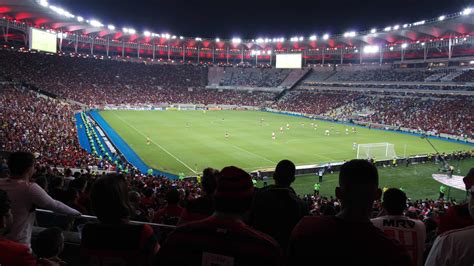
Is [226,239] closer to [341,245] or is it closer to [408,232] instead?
[341,245]

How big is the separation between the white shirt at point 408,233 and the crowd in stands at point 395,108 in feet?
164

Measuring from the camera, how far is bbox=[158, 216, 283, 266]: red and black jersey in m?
2.62

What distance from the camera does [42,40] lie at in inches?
2633

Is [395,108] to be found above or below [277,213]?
above

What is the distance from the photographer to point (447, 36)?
71500mm

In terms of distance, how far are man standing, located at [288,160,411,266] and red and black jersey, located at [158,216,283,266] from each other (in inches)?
8.0

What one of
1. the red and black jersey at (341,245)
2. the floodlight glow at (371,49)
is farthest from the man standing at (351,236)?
the floodlight glow at (371,49)

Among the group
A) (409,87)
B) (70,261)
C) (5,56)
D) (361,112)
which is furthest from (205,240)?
(5,56)

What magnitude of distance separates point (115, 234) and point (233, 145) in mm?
35173

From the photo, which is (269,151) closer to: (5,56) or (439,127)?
(439,127)

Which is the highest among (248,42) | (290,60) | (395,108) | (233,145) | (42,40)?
(248,42)

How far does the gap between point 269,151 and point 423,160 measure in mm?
13522

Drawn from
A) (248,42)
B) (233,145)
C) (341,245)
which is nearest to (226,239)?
(341,245)

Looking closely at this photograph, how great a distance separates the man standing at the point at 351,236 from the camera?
8.50 feet
